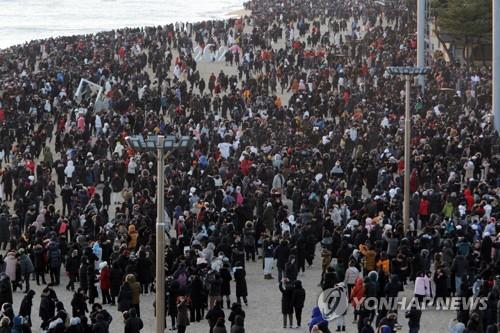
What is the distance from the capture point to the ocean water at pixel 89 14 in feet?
395

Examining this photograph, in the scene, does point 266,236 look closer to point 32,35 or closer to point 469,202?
point 469,202

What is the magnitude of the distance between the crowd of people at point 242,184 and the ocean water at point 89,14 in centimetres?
5412

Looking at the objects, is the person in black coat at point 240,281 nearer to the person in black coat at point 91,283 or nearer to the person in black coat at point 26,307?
the person in black coat at point 91,283

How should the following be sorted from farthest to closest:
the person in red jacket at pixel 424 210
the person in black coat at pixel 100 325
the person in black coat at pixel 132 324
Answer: the person in red jacket at pixel 424 210 < the person in black coat at pixel 132 324 < the person in black coat at pixel 100 325

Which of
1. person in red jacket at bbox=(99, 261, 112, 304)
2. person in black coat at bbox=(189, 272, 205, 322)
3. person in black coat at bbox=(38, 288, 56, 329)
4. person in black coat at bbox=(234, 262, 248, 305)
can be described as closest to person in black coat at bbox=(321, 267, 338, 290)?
person in black coat at bbox=(234, 262, 248, 305)

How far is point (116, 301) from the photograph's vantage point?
24703 mm

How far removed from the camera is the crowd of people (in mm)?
23422

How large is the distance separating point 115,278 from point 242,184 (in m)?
8.74

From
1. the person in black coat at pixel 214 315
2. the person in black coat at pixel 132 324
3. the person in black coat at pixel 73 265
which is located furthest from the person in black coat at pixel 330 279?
the person in black coat at pixel 73 265

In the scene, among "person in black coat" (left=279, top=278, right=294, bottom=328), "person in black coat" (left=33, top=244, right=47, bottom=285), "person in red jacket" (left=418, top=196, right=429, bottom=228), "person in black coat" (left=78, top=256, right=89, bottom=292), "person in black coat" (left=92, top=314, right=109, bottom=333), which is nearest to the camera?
"person in black coat" (left=92, top=314, right=109, bottom=333)

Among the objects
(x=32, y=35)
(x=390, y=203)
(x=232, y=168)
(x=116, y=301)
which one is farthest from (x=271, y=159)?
(x=32, y=35)

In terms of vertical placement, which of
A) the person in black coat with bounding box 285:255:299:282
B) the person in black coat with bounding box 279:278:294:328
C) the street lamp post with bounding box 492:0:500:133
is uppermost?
the street lamp post with bounding box 492:0:500:133

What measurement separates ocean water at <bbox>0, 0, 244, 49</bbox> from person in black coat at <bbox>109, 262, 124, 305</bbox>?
260ft

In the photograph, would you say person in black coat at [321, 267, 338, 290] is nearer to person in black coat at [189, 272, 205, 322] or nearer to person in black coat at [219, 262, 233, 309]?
person in black coat at [219, 262, 233, 309]
